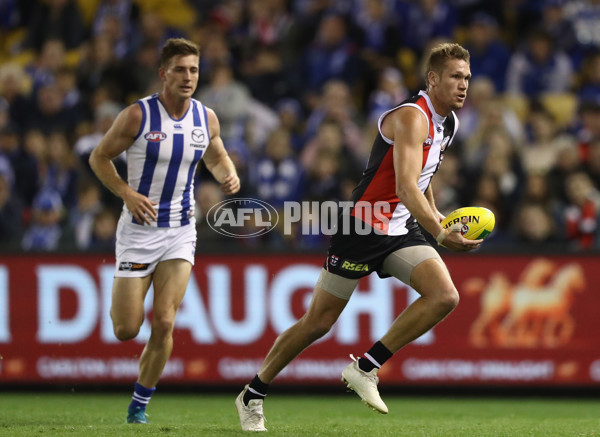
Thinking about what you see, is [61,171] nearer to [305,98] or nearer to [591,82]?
[305,98]

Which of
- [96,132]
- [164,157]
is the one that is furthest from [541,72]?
[164,157]

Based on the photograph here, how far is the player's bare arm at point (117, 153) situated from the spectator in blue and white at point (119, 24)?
7.95 metres

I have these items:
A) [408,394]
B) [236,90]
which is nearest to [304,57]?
[236,90]

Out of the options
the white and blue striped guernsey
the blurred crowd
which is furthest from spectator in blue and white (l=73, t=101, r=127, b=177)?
the white and blue striped guernsey

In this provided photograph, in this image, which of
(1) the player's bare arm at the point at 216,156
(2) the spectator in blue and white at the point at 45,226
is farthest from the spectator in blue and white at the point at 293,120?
(1) the player's bare arm at the point at 216,156

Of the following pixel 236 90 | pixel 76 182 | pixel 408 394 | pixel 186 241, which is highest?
pixel 236 90

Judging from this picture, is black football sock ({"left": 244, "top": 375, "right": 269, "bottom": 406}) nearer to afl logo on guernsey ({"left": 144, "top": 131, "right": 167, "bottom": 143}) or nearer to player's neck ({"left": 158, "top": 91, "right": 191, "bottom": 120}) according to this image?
afl logo on guernsey ({"left": 144, "top": 131, "right": 167, "bottom": 143})

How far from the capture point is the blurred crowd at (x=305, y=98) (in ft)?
38.2

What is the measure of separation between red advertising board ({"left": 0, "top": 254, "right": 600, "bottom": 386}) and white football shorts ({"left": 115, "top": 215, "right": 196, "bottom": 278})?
121 inches

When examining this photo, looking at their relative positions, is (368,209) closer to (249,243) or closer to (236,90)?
(249,243)

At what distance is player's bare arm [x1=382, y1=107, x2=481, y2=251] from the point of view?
6.57 meters

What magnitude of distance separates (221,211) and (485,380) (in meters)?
3.54

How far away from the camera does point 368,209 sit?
7055mm

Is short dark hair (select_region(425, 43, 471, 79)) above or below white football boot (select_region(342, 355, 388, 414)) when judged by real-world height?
above
